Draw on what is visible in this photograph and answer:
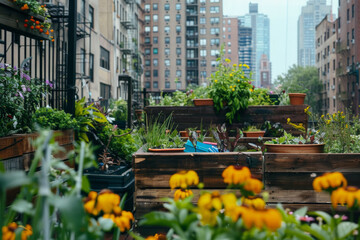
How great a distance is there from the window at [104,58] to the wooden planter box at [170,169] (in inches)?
947

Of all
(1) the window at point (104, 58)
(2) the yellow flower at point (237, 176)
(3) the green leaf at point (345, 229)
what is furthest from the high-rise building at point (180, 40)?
(2) the yellow flower at point (237, 176)

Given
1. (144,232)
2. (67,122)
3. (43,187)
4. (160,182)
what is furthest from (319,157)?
(43,187)

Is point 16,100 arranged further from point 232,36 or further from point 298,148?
point 232,36

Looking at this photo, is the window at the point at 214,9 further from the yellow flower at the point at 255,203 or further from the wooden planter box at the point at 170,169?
the yellow flower at the point at 255,203

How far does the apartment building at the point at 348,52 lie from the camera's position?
36.7 metres

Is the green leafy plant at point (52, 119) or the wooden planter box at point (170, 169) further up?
the green leafy plant at point (52, 119)

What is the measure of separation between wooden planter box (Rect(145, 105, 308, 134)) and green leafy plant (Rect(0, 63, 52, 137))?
220 centimetres

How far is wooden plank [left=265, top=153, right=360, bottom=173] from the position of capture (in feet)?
9.48

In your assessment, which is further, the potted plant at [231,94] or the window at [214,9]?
the window at [214,9]

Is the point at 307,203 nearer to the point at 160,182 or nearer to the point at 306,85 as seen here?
the point at 160,182

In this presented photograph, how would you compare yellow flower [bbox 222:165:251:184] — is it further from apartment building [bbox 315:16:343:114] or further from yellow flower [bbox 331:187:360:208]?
apartment building [bbox 315:16:343:114]

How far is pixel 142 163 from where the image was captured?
2.93 metres

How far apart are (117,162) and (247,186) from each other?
10.7 ft

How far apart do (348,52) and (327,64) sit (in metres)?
8.76
